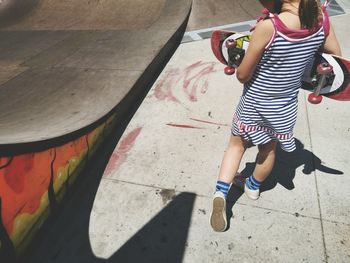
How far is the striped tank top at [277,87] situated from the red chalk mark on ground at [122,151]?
1.65 m

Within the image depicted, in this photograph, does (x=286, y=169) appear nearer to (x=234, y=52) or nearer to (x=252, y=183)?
(x=252, y=183)

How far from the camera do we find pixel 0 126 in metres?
3.95

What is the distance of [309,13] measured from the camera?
1817mm

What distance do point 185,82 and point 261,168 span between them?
295cm

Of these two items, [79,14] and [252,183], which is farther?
[79,14]

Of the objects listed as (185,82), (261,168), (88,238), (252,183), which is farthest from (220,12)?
(88,238)

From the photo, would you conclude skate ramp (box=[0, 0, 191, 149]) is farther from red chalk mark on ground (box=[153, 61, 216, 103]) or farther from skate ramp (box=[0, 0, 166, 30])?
red chalk mark on ground (box=[153, 61, 216, 103])

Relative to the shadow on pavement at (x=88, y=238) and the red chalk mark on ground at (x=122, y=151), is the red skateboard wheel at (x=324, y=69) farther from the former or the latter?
the red chalk mark on ground at (x=122, y=151)

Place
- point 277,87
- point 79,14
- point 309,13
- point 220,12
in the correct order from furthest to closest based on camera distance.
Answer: point 79,14
point 220,12
point 277,87
point 309,13

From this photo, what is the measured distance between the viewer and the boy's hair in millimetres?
1814

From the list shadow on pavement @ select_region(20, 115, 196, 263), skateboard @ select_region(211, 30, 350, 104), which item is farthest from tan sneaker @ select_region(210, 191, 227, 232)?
skateboard @ select_region(211, 30, 350, 104)

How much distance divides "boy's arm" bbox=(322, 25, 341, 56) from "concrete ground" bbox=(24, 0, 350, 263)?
1559mm

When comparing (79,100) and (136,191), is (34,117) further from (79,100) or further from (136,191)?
(136,191)

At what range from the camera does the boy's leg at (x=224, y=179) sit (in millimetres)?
2686
